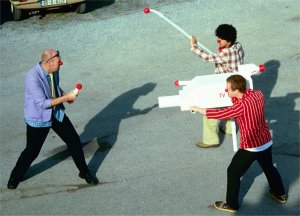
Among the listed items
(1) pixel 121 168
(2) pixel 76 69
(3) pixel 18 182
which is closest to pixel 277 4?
(2) pixel 76 69

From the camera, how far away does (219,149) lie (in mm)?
7098

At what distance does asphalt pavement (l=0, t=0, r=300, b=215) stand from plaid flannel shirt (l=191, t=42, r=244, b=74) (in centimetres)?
109

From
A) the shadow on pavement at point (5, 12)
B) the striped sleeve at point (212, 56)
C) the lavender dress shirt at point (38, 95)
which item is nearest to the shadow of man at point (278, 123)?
the striped sleeve at point (212, 56)

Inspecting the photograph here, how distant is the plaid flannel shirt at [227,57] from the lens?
6.62 metres

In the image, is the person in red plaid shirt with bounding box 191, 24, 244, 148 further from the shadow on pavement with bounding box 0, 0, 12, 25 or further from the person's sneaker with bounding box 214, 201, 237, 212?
the shadow on pavement with bounding box 0, 0, 12, 25

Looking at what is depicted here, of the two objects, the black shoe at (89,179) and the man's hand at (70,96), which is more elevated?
the man's hand at (70,96)

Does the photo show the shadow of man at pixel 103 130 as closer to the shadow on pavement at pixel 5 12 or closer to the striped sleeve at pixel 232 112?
the striped sleeve at pixel 232 112

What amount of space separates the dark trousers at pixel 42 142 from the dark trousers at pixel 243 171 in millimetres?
1783

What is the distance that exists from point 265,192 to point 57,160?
8.77 ft

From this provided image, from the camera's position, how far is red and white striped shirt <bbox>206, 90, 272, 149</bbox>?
5355 mm

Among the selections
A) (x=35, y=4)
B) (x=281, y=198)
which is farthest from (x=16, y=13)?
(x=281, y=198)

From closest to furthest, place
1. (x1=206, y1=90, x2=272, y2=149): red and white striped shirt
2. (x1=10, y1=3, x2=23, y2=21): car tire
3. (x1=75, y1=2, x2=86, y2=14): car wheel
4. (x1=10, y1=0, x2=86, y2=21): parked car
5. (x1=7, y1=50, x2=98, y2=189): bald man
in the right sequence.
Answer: (x1=206, y1=90, x2=272, y2=149): red and white striped shirt, (x1=7, y1=50, x2=98, y2=189): bald man, (x1=10, y1=0, x2=86, y2=21): parked car, (x1=10, y1=3, x2=23, y2=21): car tire, (x1=75, y1=2, x2=86, y2=14): car wheel

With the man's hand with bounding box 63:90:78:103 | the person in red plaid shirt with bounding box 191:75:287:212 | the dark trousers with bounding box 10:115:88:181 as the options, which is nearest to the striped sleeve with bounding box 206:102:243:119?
the person in red plaid shirt with bounding box 191:75:287:212

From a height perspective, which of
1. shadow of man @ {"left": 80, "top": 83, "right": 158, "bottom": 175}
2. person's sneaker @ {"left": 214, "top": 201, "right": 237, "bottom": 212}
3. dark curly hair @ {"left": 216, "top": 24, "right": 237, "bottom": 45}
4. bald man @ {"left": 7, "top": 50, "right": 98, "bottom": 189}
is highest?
dark curly hair @ {"left": 216, "top": 24, "right": 237, "bottom": 45}
